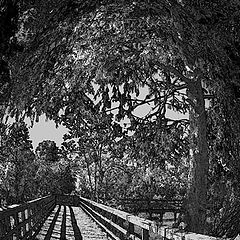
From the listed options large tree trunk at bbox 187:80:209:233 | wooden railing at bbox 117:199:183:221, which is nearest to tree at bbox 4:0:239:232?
large tree trunk at bbox 187:80:209:233

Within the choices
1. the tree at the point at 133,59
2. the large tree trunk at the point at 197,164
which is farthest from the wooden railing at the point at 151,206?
the large tree trunk at the point at 197,164

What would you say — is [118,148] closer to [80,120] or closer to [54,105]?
[80,120]

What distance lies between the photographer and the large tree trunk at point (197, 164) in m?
9.66

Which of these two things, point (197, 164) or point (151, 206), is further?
point (151, 206)

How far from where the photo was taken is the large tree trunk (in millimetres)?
9664

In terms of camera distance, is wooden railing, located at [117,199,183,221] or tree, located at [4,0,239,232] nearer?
tree, located at [4,0,239,232]

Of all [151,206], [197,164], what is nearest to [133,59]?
[197,164]

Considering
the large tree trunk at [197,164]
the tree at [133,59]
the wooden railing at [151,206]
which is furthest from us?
the wooden railing at [151,206]

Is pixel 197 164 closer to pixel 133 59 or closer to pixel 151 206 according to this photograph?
pixel 133 59

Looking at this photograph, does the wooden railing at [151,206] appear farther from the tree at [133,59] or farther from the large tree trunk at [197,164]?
the large tree trunk at [197,164]

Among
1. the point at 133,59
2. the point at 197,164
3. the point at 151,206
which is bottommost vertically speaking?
the point at 151,206

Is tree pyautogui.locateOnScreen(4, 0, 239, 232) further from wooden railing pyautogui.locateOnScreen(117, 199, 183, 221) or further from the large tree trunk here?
wooden railing pyautogui.locateOnScreen(117, 199, 183, 221)

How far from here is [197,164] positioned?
1003cm

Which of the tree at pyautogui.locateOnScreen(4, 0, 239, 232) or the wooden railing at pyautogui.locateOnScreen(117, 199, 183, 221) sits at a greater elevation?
the tree at pyautogui.locateOnScreen(4, 0, 239, 232)
